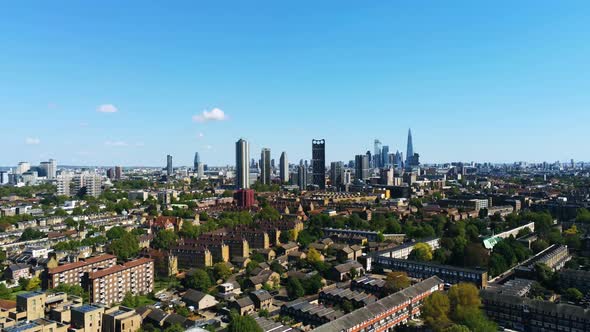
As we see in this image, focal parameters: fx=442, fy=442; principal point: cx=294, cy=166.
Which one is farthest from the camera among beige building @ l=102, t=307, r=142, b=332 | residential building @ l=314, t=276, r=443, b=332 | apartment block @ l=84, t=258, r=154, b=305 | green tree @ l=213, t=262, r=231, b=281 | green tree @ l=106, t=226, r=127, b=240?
green tree @ l=106, t=226, r=127, b=240

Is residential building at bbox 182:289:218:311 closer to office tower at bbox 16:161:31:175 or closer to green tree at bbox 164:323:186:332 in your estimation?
green tree at bbox 164:323:186:332

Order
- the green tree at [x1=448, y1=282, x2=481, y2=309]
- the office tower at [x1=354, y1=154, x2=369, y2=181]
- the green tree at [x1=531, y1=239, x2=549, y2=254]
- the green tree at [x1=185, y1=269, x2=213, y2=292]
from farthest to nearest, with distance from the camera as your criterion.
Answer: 1. the office tower at [x1=354, y1=154, x2=369, y2=181]
2. the green tree at [x1=531, y1=239, x2=549, y2=254]
3. the green tree at [x1=185, y1=269, x2=213, y2=292]
4. the green tree at [x1=448, y1=282, x2=481, y2=309]

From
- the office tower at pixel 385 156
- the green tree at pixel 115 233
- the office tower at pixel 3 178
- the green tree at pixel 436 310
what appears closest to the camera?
the green tree at pixel 436 310

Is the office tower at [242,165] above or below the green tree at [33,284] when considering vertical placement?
above

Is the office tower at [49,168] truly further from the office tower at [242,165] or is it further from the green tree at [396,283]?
the green tree at [396,283]

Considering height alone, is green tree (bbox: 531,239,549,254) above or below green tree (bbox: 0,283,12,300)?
above

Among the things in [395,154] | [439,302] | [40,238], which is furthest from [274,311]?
[395,154]

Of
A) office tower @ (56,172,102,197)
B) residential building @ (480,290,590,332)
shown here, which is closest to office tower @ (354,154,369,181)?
office tower @ (56,172,102,197)

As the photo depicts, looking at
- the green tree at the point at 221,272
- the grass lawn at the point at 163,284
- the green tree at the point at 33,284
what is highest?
the green tree at the point at 221,272

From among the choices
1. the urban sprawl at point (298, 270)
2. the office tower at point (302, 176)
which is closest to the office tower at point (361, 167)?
the office tower at point (302, 176)

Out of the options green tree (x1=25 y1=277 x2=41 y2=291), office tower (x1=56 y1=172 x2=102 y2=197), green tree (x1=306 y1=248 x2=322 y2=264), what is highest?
office tower (x1=56 y1=172 x2=102 y2=197)
